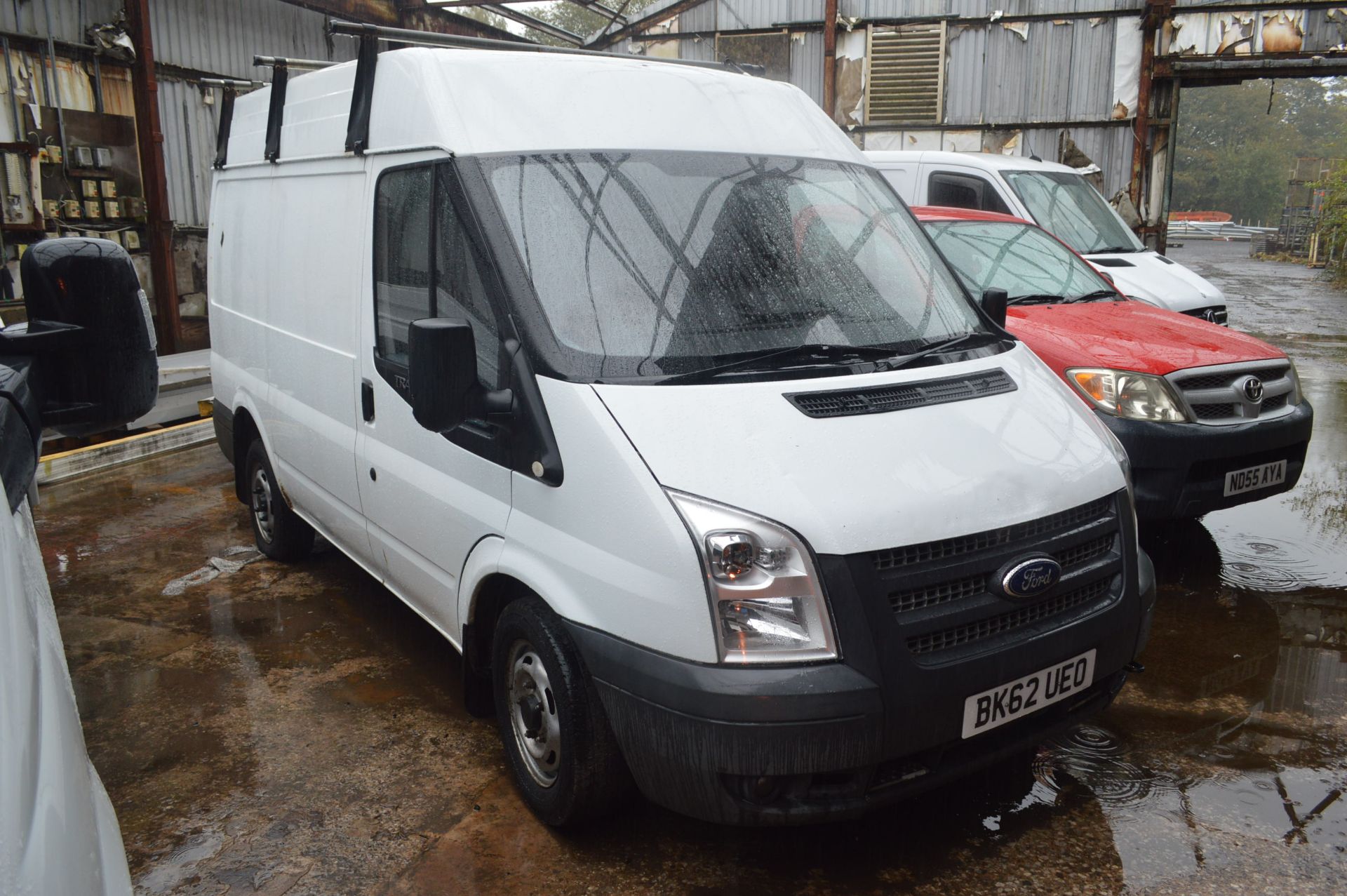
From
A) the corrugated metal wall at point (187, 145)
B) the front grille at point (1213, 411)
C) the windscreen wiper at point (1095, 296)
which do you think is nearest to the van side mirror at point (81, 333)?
the front grille at point (1213, 411)

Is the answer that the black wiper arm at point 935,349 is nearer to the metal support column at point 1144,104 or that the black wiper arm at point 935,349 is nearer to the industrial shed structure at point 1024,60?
the industrial shed structure at point 1024,60

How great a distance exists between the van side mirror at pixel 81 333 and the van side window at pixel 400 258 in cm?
133

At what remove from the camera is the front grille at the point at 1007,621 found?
2.65 meters

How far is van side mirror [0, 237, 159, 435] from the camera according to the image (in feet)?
6.88

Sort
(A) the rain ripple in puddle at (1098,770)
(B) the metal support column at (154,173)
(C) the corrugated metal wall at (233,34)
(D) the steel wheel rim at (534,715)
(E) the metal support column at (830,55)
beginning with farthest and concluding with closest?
(E) the metal support column at (830,55)
(C) the corrugated metal wall at (233,34)
(B) the metal support column at (154,173)
(A) the rain ripple in puddle at (1098,770)
(D) the steel wheel rim at (534,715)

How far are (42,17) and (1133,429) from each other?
1009 cm

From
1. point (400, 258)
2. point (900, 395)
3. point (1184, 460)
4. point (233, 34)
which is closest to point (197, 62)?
point (233, 34)

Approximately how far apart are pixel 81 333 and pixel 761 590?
1553mm

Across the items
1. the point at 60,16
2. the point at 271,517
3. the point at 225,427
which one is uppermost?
the point at 60,16

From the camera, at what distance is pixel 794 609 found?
256 cm

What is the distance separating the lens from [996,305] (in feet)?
13.1

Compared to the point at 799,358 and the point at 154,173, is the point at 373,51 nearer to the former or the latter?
the point at 799,358

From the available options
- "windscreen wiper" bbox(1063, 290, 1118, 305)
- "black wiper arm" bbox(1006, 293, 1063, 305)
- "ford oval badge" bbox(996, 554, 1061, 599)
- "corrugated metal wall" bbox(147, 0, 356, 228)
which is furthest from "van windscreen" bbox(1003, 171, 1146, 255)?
"corrugated metal wall" bbox(147, 0, 356, 228)

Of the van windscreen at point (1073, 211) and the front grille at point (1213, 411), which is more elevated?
the van windscreen at point (1073, 211)
